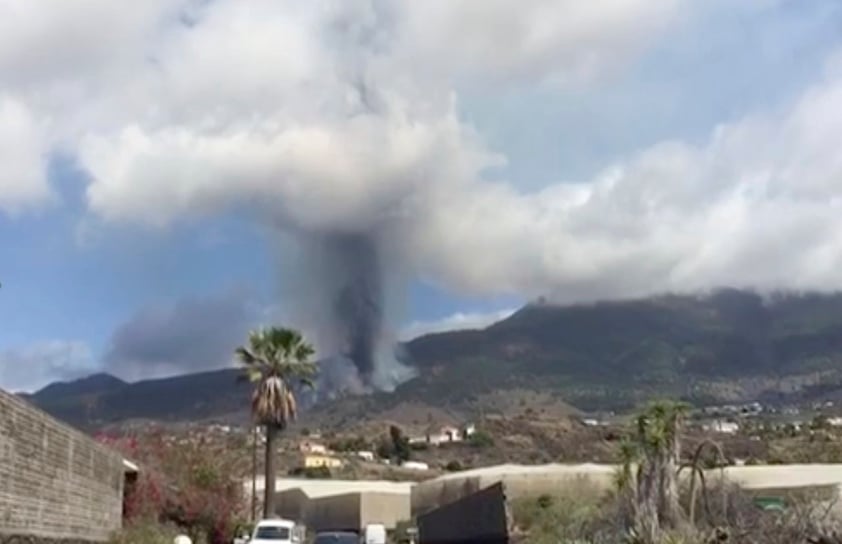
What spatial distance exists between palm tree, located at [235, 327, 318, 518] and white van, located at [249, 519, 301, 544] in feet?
64.1

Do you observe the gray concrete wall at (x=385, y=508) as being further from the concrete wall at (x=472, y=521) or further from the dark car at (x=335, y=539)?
the dark car at (x=335, y=539)

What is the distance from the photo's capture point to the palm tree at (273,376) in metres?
69.2

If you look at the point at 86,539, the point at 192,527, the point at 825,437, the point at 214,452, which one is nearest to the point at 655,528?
the point at 86,539

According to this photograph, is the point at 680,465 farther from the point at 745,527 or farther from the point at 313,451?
the point at 313,451

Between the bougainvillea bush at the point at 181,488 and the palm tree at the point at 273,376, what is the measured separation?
377 cm

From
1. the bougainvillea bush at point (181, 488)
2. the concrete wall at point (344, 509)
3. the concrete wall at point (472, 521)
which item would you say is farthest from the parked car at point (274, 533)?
the concrete wall at point (344, 509)

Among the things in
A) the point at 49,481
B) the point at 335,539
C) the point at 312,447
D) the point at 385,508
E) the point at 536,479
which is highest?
the point at 312,447

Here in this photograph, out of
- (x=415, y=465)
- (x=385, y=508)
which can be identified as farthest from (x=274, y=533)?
(x=415, y=465)

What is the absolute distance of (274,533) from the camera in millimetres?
48031

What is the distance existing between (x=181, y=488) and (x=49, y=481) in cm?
2651

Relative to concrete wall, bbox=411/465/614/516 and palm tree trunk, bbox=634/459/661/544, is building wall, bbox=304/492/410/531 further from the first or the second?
palm tree trunk, bbox=634/459/661/544

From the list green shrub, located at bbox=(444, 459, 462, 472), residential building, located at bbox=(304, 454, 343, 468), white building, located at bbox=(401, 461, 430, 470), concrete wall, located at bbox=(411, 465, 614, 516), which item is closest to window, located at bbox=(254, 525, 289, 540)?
concrete wall, located at bbox=(411, 465, 614, 516)

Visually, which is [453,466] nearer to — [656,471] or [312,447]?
[312,447]

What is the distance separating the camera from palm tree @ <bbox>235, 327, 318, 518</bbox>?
6925cm
